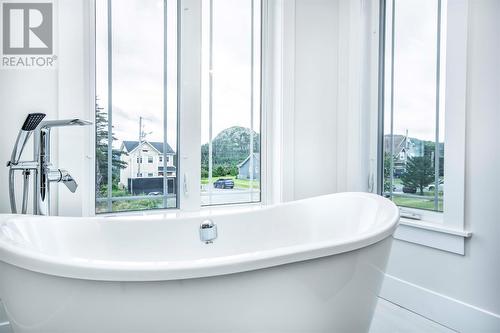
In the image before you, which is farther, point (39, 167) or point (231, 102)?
point (231, 102)

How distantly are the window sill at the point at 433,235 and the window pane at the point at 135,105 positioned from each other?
1404 millimetres

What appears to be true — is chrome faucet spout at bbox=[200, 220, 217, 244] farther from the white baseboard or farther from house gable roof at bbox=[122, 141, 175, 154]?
the white baseboard

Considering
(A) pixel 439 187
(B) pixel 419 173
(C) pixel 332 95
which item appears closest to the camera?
(A) pixel 439 187

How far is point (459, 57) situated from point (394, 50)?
0.50 meters

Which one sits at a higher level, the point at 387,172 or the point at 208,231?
the point at 387,172

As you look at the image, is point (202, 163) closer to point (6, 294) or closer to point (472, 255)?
point (6, 294)

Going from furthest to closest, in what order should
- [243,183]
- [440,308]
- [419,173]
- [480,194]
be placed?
[243,183] < [419,173] < [440,308] < [480,194]

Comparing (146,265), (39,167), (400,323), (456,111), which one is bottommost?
(400,323)

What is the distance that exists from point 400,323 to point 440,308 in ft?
0.73

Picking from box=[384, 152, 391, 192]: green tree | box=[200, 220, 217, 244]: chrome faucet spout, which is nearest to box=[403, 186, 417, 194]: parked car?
box=[384, 152, 391, 192]: green tree

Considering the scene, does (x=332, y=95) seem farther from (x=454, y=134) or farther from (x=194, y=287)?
(x=194, y=287)

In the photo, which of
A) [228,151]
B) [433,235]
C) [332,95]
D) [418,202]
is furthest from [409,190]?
[228,151]

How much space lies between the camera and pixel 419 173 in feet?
6.49

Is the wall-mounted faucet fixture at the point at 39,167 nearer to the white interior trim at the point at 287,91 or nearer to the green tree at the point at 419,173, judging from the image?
the white interior trim at the point at 287,91
